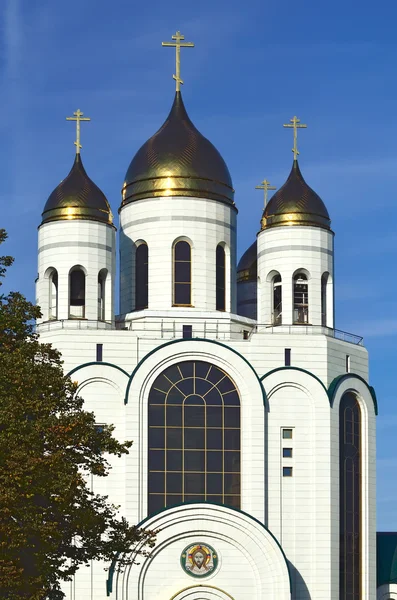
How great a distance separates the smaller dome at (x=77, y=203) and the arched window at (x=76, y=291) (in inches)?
75.8

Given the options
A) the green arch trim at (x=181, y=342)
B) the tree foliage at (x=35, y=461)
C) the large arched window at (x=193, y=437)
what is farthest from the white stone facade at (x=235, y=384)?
the tree foliage at (x=35, y=461)

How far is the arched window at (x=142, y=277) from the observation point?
5031 centimetres

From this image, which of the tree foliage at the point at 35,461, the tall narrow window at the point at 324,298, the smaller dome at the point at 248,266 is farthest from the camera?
the smaller dome at the point at 248,266

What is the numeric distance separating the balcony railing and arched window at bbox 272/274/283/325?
0.62m

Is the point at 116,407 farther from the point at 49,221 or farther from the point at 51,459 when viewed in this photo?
the point at 51,459

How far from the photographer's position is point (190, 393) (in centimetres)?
4725

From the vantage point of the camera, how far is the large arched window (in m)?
46.5

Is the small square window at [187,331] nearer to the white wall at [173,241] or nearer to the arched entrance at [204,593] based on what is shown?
the white wall at [173,241]

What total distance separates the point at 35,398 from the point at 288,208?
64.9ft

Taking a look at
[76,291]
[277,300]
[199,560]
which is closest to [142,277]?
[76,291]

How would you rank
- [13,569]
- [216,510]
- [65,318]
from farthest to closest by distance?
[65,318]
[216,510]
[13,569]

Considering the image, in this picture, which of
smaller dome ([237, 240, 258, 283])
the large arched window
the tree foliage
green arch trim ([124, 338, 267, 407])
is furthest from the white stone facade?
the tree foliage

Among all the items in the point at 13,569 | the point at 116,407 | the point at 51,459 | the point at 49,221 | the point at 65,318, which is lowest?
the point at 13,569

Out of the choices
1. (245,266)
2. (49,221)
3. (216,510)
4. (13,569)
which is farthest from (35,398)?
(245,266)
